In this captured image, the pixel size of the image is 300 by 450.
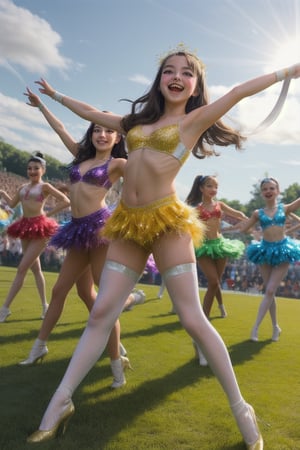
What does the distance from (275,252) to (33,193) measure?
373 centimetres

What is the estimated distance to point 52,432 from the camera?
108 inches

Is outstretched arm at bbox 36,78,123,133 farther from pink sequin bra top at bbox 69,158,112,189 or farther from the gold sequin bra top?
pink sequin bra top at bbox 69,158,112,189

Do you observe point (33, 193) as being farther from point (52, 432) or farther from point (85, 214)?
point (52, 432)

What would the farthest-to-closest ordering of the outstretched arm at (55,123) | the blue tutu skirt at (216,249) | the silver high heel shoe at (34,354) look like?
the blue tutu skirt at (216,249), the silver high heel shoe at (34,354), the outstretched arm at (55,123)

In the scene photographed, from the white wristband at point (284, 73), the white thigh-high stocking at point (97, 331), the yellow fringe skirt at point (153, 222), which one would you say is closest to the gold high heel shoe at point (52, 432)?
the white thigh-high stocking at point (97, 331)

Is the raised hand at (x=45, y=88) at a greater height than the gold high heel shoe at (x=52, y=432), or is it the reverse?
the raised hand at (x=45, y=88)

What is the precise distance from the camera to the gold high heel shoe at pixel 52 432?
2.68m

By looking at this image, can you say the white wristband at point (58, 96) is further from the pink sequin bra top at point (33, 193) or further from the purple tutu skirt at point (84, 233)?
the pink sequin bra top at point (33, 193)

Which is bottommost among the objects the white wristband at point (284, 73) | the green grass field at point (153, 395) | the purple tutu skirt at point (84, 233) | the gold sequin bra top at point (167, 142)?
the green grass field at point (153, 395)

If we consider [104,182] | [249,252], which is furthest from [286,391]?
[249,252]

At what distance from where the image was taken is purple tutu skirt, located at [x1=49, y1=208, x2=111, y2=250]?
Answer: 4172 millimetres

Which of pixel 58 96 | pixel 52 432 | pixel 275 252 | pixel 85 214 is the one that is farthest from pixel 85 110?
pixel 275 252

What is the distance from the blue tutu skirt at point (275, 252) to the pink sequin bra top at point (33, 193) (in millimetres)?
3382

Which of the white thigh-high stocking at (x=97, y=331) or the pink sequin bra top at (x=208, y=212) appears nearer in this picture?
the white thigh-high stocking at (x=97, y=331)
